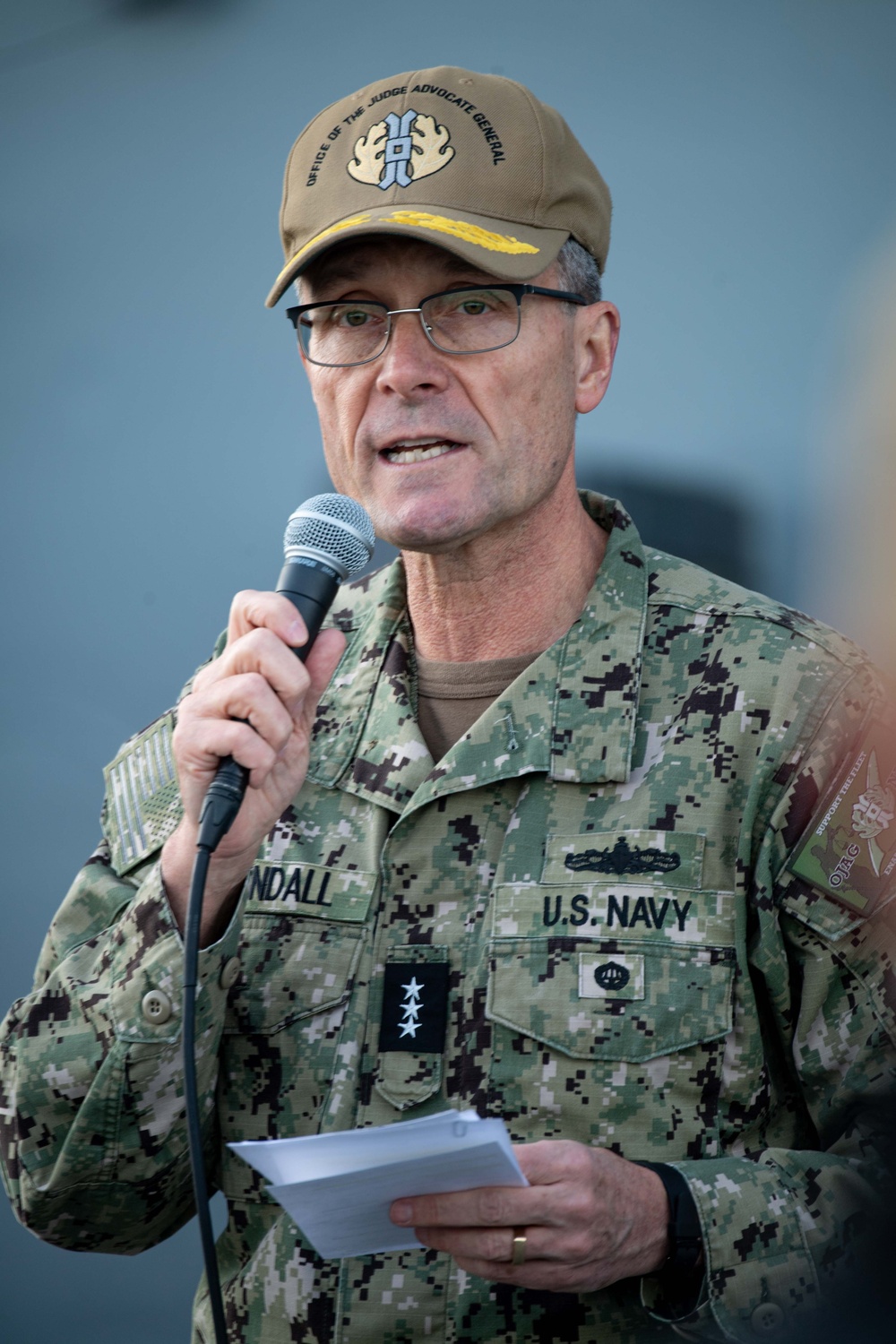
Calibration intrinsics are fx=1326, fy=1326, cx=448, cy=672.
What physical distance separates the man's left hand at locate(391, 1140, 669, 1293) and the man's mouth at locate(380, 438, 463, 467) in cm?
93

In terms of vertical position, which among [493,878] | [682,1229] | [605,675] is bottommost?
[682,1229]

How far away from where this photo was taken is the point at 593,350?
2039mm

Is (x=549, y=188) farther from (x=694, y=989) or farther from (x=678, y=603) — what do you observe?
(x=694, y=989)

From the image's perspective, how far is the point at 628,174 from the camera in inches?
105

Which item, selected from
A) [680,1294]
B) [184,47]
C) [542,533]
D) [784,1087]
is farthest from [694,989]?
[184,47]

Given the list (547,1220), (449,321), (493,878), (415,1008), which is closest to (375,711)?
(493,878)

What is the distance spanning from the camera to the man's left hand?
1.33 metres

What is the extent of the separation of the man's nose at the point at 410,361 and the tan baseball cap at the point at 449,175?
0.13m

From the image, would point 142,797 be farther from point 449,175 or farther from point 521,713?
Result: point 449,175

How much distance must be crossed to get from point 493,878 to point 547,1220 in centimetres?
50

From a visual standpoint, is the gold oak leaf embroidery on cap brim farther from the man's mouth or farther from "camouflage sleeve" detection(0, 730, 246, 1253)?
"camouflage sleeve" detection(0, 730, 246, 1253)

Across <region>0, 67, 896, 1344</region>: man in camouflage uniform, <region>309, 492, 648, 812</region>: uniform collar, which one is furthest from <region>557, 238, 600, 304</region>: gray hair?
<region>309, 492, 648, 812</region>: uniform collar

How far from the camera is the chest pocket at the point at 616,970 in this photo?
166cm

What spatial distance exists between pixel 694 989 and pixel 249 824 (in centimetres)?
59
